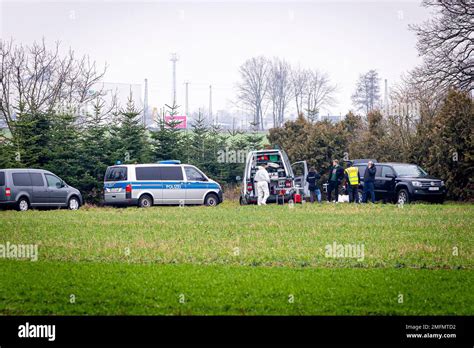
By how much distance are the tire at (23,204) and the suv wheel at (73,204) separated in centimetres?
223

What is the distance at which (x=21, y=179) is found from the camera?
31.3 metres

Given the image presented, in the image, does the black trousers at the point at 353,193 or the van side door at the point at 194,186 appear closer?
the black trousers at the point at 353,193

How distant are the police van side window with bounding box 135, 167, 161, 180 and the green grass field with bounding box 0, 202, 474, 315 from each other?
27.8ft

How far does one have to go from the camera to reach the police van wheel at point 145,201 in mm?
33844

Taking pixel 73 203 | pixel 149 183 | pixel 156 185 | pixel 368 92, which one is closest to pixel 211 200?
pixel 156 185

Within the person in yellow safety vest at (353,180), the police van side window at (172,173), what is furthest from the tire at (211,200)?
the person in yellow safety vest at (353,180)

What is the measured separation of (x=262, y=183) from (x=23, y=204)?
995 cm

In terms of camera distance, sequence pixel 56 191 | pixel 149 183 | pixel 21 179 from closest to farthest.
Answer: pixel 21 179 → pixel 56 191 → pixel 149 183

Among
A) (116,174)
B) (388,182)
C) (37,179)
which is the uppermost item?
(116,174)

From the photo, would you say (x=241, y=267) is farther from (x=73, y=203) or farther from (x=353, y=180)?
(x=73, y=203)

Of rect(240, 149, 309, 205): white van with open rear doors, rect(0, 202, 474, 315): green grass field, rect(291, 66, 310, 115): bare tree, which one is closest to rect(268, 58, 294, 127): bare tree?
rect(291, 66, 310, 115): bare tree

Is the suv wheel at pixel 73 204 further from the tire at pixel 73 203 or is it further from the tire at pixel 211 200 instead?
the tire at pixel 211 200

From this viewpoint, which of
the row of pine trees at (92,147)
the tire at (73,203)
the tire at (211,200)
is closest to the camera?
the tire at (73,203)

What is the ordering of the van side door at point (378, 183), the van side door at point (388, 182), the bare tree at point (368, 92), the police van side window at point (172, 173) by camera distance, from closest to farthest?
the van side door at point (388, 182), the police van side window at point (172, 173), the van side door at point (378, 183), the bare tree at point (368, 92)
